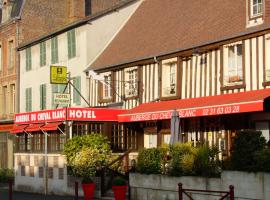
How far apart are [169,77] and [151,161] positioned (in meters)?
5.33

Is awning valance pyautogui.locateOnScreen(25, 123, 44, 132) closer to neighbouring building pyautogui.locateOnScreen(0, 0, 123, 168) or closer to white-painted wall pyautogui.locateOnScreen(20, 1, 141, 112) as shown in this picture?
white-painted wall pyautogui.locateOnScreen(20, 1, 141, 112)

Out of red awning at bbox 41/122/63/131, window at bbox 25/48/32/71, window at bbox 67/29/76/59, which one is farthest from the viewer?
window at bbox 25/48/32/71

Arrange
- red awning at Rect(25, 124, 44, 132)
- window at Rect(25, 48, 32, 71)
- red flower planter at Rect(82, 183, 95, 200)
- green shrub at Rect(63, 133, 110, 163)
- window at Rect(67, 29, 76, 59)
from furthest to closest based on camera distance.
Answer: window at Rect(25, 48, 32, 71), window at Rect(67, 29, 76, 59), red awning at Rect(25, 124, 44, 132), green shrub at Rect(63, 133, 110, 163), red flower planter at Rect(82, 183, 95, 200)

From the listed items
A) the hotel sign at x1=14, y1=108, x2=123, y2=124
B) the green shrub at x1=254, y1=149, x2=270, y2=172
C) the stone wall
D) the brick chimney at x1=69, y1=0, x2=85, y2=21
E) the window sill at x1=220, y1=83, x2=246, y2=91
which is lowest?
the stone wall

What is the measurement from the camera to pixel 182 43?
73.9ft

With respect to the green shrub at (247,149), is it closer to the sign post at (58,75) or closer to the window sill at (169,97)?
the window sill at (169,97)

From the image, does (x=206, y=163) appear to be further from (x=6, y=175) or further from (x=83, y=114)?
(x=6, y=175)

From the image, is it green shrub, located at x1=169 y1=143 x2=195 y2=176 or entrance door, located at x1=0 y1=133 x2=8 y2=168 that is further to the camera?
entrance door, located at x1=0 y1=133 x2=8 y2=168

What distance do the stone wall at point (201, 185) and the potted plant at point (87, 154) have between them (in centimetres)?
330

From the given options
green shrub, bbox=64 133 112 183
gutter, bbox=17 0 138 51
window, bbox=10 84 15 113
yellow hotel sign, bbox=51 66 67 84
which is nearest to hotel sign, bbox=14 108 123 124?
green shrub, bbox=64 133 112 183

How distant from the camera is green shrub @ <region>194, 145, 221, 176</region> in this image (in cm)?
1683

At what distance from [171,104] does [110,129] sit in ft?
13.8

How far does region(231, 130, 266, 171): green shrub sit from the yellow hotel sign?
41.2 feet

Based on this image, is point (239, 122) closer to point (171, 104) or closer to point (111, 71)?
point (171, 104)
